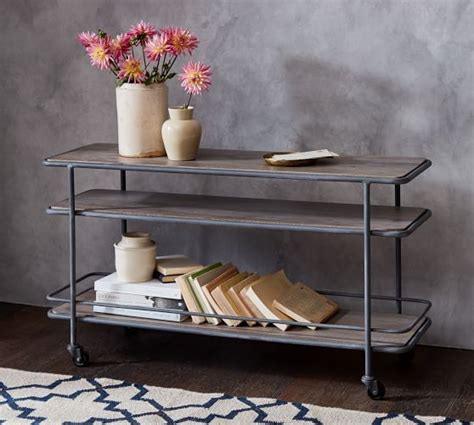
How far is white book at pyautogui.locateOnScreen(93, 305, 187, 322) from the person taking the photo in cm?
328

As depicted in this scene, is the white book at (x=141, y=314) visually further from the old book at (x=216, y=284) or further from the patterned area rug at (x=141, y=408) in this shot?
the patterned area rug at (x=141, y=408)

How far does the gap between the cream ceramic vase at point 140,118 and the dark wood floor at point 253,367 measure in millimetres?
703

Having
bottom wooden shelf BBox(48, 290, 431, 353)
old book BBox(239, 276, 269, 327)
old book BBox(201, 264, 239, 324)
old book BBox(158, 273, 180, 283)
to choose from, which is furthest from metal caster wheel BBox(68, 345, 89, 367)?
old book BBox(239, 276, 269, 327)

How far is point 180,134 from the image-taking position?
3148mm

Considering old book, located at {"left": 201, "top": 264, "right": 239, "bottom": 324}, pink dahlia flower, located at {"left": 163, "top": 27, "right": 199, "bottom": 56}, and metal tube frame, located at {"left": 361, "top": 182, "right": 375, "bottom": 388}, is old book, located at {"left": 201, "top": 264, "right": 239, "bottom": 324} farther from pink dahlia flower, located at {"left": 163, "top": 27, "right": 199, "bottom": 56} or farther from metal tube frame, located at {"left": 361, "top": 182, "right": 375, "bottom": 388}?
pink dahlia flower, located at {"left": 163, "top": 27, "right": 199, "bottom": 56}

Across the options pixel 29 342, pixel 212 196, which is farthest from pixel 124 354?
pixel 212 196

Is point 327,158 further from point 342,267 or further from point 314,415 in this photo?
point 314,415

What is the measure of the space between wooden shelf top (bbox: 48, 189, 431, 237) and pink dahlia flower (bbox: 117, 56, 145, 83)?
414mm

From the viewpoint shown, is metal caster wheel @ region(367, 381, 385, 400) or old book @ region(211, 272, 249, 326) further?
old book @ region(211, 272, 249, 326)

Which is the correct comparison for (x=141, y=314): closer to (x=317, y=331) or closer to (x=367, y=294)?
(x=317, y=331)

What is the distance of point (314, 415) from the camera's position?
289cm

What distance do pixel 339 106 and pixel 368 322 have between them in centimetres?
83

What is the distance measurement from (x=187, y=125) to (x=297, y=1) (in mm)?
625

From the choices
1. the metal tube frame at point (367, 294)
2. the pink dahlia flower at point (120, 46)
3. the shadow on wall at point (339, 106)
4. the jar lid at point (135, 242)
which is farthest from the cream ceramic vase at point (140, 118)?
the metal tube frame at point (367, 294)
